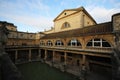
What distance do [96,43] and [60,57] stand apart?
14.5m

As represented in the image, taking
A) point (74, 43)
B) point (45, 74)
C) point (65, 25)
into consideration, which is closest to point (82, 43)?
point (74, 43)

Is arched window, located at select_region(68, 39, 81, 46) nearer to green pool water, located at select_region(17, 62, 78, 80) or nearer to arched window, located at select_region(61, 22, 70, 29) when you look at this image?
green pool water, located at select_region(17, 62, 78, 80)

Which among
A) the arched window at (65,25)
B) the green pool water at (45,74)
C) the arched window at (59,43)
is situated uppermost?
the arched window at (65,25)

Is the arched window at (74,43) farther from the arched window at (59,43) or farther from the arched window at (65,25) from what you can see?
the arched window at (65,25)

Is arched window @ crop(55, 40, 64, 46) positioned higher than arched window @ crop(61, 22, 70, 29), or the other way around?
arched window @ crop(61, 22, 70, 29)

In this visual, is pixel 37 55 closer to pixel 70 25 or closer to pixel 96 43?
pixel 70 25

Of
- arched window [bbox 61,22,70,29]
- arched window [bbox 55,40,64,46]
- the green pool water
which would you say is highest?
arched window [bbox 61,22,70,29]

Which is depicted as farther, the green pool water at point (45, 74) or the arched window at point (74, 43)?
the arched window at point (74, 43)

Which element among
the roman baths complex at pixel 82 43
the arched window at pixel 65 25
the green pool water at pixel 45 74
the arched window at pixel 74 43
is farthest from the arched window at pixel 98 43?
the arched window at pixel 65 25

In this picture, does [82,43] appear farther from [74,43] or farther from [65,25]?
[65,25]

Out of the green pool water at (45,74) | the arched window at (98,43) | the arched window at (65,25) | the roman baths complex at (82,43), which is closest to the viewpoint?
the roman baths complex at (82,43)

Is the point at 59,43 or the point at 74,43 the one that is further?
the point at 59,43

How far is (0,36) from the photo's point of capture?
31.8ft

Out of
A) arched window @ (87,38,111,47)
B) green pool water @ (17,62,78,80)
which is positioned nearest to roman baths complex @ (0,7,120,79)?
arched window @ (87,38,111,47)
